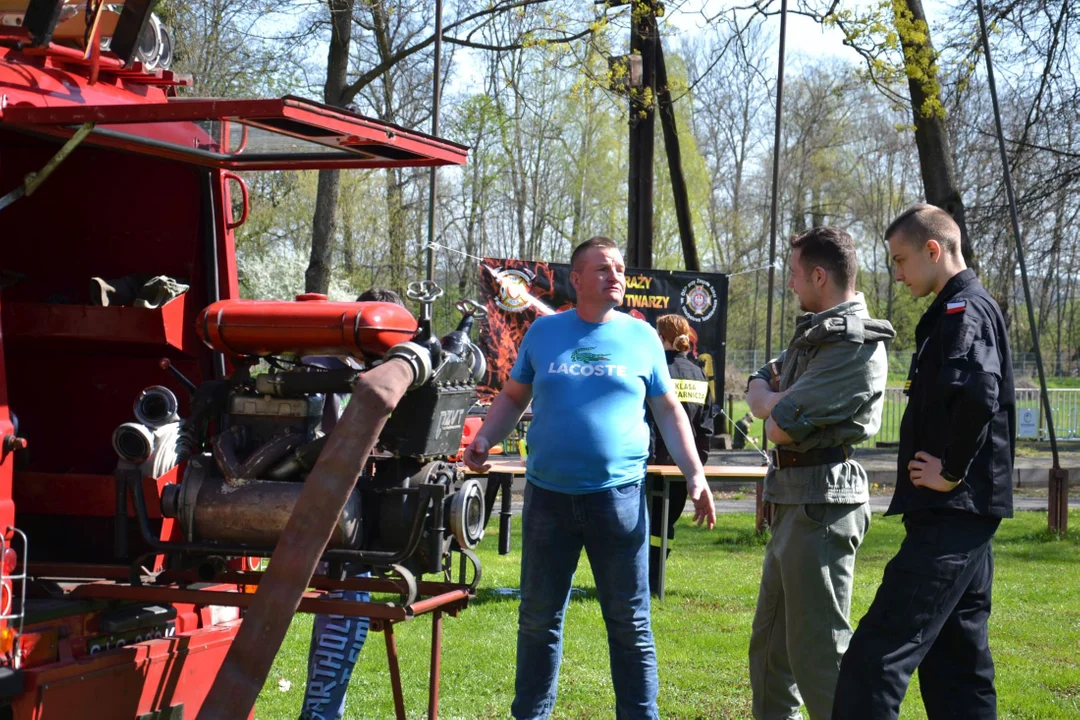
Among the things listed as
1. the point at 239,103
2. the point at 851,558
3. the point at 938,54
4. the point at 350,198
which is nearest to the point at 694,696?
the point at 851,558

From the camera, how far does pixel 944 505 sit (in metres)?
3.80

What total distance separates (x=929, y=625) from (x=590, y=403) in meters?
1.44

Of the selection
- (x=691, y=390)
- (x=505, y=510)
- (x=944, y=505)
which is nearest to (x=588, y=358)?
(x=505, y=510)

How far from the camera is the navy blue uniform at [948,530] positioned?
12.3 feet

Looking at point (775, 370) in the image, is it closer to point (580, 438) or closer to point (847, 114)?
point (580, 438)

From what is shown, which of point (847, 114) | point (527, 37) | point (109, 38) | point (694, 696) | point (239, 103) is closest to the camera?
point (239, 103)

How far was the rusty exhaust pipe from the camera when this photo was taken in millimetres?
3303

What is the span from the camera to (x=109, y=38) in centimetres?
461

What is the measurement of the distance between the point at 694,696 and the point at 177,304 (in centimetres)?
305

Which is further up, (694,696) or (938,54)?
(938,54)

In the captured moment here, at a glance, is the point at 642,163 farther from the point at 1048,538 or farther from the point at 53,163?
the point at 53,163

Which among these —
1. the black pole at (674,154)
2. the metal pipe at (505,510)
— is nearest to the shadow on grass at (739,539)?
the metal pipe at (505,510)

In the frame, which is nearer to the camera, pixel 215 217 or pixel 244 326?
pixel 244 326

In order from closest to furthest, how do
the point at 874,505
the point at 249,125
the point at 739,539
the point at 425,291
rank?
the point at 249,125, the point at 425,291, the point at 739,539, the point at 874,505
